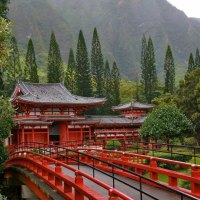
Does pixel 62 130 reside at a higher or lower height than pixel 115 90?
lower

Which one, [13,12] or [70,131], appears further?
[13,12]

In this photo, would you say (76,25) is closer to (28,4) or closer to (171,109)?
(28,4)

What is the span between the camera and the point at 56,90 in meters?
42.7

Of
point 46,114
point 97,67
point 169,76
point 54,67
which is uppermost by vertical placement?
point 97,67

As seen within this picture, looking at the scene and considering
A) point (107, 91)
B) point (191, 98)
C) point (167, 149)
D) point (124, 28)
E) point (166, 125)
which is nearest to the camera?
point (167, 149)

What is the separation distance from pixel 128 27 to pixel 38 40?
49010 mm

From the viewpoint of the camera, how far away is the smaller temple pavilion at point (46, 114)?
3650 cm

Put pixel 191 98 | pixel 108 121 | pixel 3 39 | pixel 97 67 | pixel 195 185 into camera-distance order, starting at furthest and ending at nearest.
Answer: pixel 97 67
pixel 108 121
pixel 191 98
pixel 195 185
pixel 3 39

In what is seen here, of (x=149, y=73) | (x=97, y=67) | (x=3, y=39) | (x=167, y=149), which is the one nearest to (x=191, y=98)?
(x=167, y=149)

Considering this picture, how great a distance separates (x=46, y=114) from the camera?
38.6 metres

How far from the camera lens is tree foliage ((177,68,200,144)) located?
38125 millimetres

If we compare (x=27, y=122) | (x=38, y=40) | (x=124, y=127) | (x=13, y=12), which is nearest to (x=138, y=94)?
(x=124, y=127)

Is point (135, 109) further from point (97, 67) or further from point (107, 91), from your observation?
point (97, 67)

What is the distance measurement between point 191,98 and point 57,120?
1355cm
